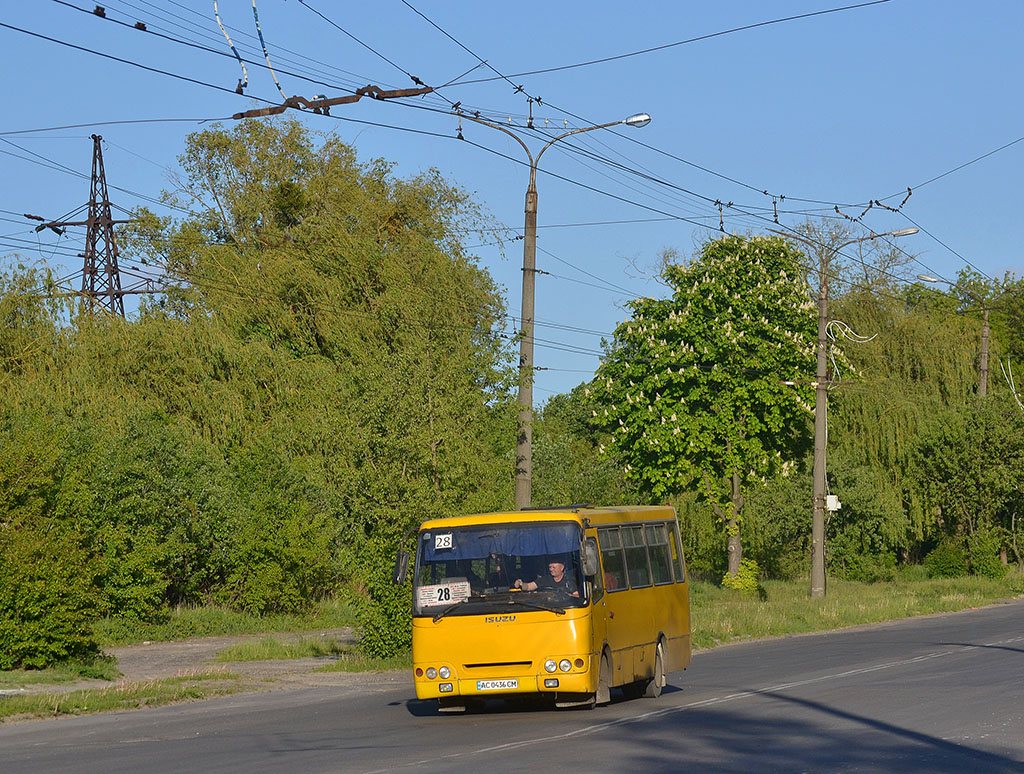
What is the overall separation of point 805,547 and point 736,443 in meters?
12.6

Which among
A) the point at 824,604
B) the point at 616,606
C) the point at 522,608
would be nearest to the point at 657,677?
the point at 616,606

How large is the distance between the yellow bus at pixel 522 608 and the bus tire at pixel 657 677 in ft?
2.97

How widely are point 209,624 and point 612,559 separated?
61.8ft

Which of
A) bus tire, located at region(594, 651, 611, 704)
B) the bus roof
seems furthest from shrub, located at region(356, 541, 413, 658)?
bus tire, located at region(594, 651, 611, 704)

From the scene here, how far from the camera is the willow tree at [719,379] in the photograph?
49.6 meters

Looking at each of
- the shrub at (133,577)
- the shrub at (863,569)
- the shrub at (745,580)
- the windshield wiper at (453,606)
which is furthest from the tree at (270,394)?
the shrub at (863,569)

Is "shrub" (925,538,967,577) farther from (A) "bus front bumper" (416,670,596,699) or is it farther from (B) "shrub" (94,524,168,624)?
(A) "bus front bumper" (416,670,596,699)

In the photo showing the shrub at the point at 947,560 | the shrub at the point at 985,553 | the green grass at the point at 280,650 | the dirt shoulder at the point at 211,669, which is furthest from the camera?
the shrub at the point at 947,560

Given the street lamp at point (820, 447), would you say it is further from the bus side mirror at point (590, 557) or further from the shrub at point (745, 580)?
the bus side mirror at point (590, 557)

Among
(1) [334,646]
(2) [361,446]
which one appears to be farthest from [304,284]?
(2) [361,446]

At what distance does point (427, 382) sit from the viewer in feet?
85.1

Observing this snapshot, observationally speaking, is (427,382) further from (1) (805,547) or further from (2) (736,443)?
(1) (805,547)

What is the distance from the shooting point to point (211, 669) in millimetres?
25359

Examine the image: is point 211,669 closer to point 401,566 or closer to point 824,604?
point 401,566
